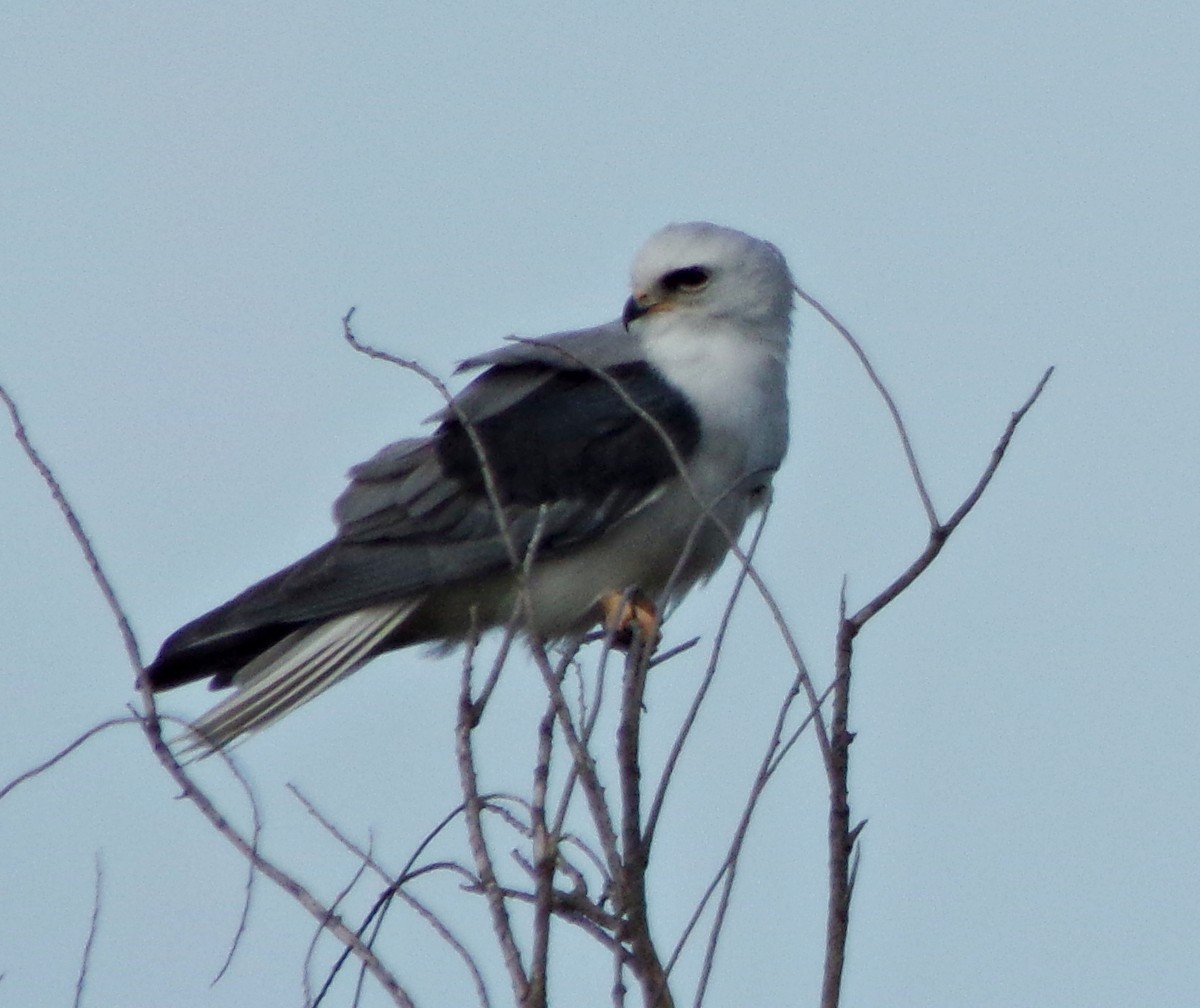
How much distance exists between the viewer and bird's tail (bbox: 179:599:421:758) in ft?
14.3

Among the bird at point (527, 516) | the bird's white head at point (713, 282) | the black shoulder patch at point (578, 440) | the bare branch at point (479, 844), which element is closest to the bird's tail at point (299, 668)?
the bird at point (527, 516)

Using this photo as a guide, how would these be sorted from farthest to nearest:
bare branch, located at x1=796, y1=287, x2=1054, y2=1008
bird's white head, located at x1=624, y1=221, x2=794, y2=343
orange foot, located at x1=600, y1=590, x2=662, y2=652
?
bird's white head, located at x1=624, y1=221, x2=794, y2=343
orange foot, located at x1=600, y1=590, x2=662, y2=652
bare branch, located at x1=796, y1=287, x2=1054, y2=1008

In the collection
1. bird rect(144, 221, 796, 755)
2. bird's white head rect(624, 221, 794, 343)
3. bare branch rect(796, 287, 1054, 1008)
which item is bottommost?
bare branch rect(796, 287, 1054, 1008)

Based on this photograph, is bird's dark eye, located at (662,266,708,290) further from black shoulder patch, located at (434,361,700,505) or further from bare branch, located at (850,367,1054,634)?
bare branch, located at (850,367,1054,634)

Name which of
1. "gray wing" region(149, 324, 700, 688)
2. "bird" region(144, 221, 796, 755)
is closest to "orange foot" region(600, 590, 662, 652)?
"bird" region(144, 221, 796, 755)

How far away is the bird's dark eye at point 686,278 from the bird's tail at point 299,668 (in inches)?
41.8

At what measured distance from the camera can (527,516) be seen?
15.7 ft

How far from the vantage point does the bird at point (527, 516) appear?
15.2 ft

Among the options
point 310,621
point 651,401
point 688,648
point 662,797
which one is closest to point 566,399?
point 651,401

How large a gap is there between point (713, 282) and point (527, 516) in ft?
2.72

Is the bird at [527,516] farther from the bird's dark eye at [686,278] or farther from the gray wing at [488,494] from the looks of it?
the bird's dark eye at [686,278]

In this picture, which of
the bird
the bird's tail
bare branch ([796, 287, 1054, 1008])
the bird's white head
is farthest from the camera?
the bird's white head

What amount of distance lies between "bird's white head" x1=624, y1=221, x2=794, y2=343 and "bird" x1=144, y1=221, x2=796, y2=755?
121 millimetres

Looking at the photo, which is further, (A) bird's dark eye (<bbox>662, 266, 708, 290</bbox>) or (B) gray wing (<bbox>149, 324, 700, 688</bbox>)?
(A) bird's dark eye (<bbox>662, 266, 708, 290</bbox>)
